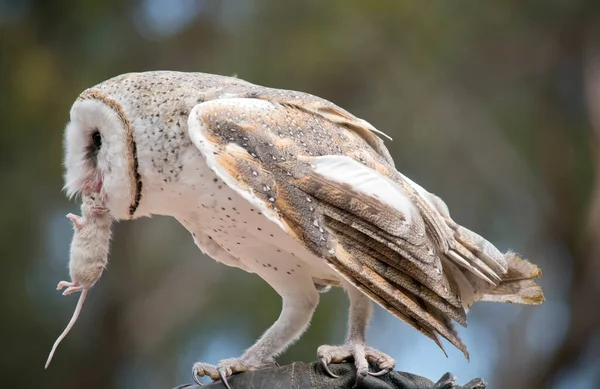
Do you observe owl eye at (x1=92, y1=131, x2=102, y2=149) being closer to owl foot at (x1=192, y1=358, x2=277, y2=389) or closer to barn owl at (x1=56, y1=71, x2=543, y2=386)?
barn owl at (x1=56, y1=71, x2=543, y2=386)

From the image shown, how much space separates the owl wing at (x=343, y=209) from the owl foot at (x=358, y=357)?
0.34ft

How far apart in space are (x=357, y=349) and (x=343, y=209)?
0.87 feet

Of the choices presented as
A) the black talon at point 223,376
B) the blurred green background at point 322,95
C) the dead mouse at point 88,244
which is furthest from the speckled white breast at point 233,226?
the blurred green background at point 322,95

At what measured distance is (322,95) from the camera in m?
3.89

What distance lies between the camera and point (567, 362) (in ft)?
11.9

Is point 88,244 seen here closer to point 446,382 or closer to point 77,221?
point 77,221

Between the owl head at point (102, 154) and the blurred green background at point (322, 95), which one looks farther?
the blurred green background at point (322, 95)

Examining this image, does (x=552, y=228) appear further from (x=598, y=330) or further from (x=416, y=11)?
(x=416, y=11)

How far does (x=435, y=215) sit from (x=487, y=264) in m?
0.13

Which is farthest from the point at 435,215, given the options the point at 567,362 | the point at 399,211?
the point at 567,362

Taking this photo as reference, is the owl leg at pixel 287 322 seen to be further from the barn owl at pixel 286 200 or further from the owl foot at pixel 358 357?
the owl foot at pixel 358 357

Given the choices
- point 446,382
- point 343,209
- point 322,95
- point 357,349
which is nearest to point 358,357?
point 357,349

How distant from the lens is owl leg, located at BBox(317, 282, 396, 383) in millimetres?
1489

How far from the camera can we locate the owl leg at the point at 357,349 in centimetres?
149
